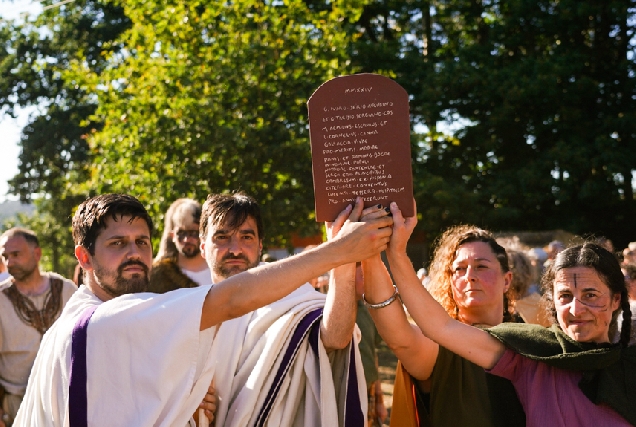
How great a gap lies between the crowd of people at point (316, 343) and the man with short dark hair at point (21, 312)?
2.48m

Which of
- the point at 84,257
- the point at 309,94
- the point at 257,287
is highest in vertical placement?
the point at 309,94

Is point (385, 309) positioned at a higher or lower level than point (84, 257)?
lower

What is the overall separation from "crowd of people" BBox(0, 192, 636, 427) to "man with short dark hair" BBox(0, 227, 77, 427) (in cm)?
248

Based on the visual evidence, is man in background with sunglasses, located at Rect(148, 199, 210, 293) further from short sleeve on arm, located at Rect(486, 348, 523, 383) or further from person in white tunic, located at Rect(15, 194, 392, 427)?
short sleeve on arm, located at Rect(486, 348, 523, 383)

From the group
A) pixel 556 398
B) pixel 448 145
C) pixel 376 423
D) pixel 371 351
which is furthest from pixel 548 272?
pixel 448 145

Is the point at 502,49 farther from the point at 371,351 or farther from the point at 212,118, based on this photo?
the point at 371,351

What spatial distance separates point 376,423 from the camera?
5.46 metres

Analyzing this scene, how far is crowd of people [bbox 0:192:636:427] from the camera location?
2.53m

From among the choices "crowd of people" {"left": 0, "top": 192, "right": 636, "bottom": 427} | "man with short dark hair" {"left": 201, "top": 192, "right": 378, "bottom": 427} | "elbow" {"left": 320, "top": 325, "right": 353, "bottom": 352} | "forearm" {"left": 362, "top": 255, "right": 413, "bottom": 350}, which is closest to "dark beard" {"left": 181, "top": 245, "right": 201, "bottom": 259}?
"crowd of people" {"left": 0, "top": 192, "right": 636, "bottom": 427}

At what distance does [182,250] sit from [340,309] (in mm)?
2727

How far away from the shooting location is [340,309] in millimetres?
2967

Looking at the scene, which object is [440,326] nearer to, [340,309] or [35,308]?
[340,309]

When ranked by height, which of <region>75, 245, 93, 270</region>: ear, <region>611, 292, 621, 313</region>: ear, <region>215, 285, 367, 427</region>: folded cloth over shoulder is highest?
<region>75, 245, 93, 270</region>: ear

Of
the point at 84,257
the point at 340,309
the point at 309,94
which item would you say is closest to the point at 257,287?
the point at 340,309
